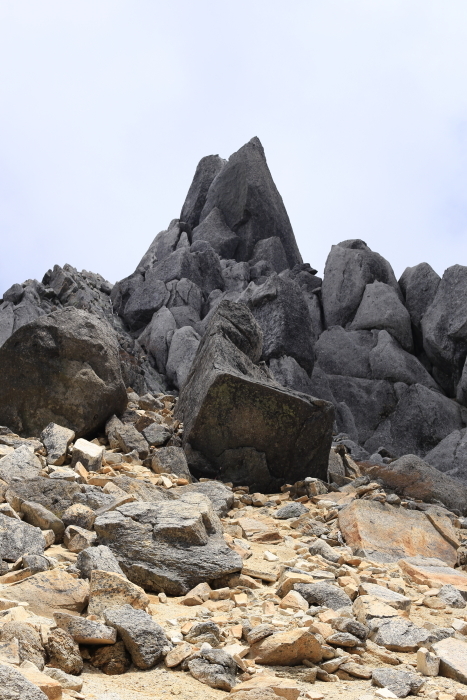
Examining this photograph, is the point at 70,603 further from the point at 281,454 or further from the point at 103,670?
the point at 281,454

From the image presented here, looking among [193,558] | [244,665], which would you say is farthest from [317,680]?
[193,558]

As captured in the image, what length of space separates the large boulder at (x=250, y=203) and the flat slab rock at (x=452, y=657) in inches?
1360

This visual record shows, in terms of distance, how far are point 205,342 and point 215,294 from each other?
18.7 m

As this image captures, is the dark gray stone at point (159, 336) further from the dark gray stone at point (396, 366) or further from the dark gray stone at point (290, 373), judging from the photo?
the dark gray stone at point (396, 366)

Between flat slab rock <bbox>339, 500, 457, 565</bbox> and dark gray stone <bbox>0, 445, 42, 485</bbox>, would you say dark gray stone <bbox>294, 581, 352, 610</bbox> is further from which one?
dark gray stone <bbox>0, 445, 42, 485</bbox>

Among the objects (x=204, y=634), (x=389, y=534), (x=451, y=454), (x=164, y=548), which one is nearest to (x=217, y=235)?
(x=451, y=454)

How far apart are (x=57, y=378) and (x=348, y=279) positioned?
73.0ft

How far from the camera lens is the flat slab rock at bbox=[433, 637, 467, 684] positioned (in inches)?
139

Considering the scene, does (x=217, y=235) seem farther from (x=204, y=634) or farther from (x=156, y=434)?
(x=204, y=634)

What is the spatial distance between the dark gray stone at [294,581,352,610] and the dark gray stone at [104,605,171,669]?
1388mm

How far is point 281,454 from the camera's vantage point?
33.2 ft

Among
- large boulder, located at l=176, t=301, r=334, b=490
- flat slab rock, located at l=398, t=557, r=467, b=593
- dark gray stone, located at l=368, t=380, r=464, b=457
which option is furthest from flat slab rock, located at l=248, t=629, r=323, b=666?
dark gray stone, located at l=368, t=380, r=464, b=457

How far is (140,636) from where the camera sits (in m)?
3.52

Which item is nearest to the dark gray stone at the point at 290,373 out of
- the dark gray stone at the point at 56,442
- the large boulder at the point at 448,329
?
the large boulder at the point at 448,329
